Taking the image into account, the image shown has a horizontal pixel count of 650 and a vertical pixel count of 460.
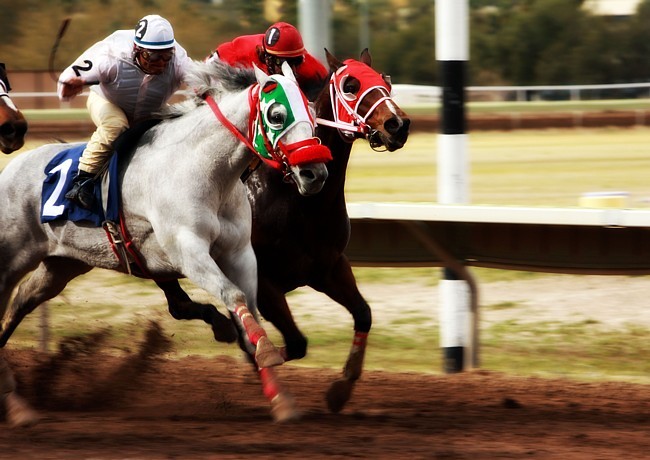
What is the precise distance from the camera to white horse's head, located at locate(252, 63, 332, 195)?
479 cm

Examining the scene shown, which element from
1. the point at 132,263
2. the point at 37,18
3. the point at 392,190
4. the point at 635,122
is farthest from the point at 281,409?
the point at 37,18

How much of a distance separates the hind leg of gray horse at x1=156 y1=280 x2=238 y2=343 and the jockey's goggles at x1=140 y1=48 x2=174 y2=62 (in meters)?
1.13

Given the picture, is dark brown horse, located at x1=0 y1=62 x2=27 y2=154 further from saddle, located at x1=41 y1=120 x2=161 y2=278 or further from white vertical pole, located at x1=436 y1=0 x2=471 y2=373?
white vertical pole, located at x1=436 y1=0 x2=471 y2=373

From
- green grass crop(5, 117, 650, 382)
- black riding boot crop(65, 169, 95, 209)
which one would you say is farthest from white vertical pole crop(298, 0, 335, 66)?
black riding boot crop(65, 169, 95, 209)

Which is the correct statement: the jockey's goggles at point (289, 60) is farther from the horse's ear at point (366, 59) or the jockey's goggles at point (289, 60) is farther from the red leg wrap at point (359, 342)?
the red leg wrap at point (359, 342)

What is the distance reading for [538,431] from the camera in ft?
16.9

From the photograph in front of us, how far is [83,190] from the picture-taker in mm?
5609

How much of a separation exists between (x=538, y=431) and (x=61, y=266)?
2709mm

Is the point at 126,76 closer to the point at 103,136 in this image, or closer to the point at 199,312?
the point at 103,136

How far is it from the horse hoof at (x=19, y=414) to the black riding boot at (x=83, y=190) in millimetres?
997

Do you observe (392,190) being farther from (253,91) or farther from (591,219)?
(253,91)

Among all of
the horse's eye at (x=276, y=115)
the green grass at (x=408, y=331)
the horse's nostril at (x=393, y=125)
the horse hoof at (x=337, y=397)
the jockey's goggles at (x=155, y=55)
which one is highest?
the jockey's goggles at (x=155, y=55)

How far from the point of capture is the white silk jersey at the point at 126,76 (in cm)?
568

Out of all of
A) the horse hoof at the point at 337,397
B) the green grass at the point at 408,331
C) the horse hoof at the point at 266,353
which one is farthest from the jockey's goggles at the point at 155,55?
the horse hoof at the point at 337,397
